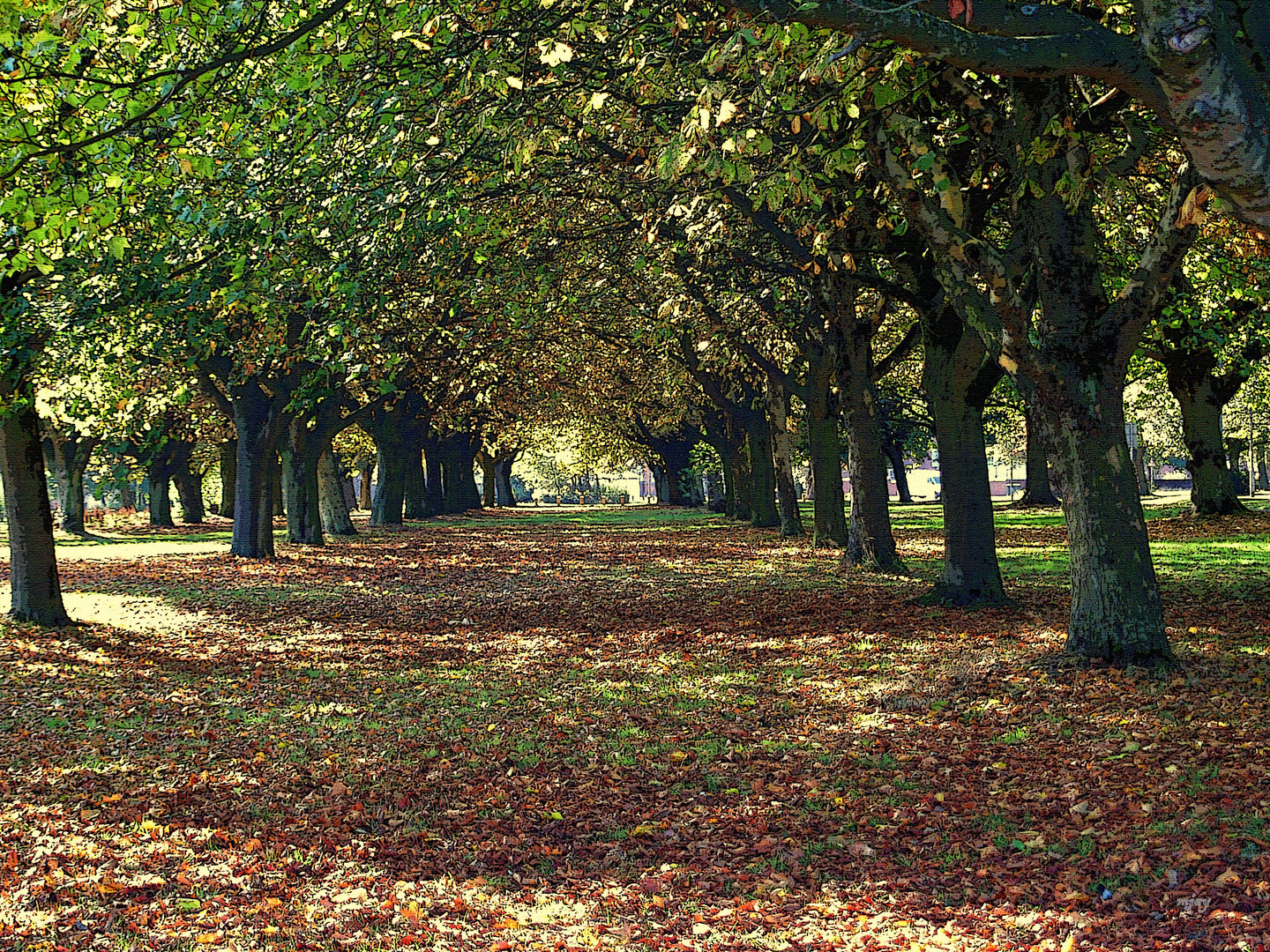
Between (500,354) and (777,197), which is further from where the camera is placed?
(500,354)

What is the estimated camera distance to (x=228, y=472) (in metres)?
48.8

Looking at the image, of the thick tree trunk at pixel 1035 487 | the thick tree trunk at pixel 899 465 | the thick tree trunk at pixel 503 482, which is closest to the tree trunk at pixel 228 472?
the thick tree trunk at pixel 503 482

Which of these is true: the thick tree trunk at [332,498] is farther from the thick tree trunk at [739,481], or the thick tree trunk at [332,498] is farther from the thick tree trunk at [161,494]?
the thick tree trunk at [739,481]

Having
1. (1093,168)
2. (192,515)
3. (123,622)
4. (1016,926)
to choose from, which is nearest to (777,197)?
(1093,168)

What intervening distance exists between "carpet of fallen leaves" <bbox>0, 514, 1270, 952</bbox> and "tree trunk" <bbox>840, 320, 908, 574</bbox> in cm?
424

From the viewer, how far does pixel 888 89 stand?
8.06 m

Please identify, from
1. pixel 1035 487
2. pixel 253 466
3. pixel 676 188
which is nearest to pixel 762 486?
pixel 1035 487

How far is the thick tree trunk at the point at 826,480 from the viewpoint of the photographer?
74.3ft

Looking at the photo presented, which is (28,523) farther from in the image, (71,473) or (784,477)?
(71,473)

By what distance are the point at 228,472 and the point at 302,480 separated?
21.0 m

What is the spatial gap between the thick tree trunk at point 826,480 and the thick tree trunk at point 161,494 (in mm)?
30792

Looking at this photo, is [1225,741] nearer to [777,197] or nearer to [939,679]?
[939,679]

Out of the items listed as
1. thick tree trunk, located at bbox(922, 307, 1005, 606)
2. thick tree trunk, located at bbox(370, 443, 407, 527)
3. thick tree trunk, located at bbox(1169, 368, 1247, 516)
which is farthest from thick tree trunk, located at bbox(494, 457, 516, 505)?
thick tree trunk, located at bbox(922, 307, 1005, 606)

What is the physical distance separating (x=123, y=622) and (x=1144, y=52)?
15017 millimetres
